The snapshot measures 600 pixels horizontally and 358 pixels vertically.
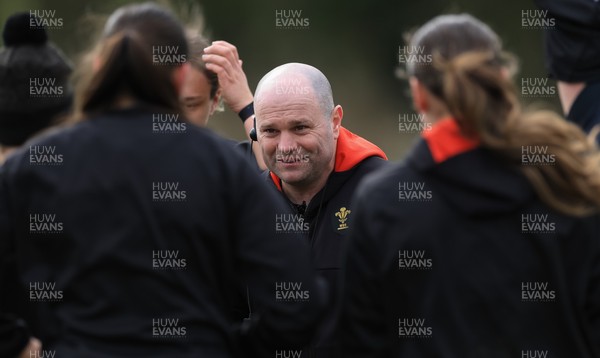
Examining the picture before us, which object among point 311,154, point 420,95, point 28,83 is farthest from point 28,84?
point 311,154

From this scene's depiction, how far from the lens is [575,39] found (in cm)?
503

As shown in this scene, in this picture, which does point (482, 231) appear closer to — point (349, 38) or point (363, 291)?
point (363, 291)

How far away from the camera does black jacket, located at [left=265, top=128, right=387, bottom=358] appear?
5.59 meters

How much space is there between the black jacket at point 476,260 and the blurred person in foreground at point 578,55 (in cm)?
123

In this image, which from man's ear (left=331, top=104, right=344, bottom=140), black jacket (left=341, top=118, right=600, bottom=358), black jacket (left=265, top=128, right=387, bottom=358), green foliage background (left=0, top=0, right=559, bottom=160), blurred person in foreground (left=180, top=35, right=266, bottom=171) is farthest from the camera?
green foliage background (left=0, top=0, right=559, bottom=160)

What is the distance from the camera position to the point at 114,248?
3.70 m

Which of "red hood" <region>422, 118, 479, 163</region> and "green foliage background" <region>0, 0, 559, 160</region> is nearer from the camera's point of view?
"red hood" <region>422, 118, 479, 163</region>

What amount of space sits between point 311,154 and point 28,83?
176 cm

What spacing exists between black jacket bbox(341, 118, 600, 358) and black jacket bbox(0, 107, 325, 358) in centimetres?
30

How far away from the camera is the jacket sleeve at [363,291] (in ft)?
12.8

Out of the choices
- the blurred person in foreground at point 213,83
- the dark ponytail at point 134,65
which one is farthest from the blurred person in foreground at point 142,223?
the blurred person in foreground at point 213,83

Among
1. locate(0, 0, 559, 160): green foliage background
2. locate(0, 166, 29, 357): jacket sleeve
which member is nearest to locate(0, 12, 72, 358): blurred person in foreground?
locate(0, 166, 29, 357): jacket sleeve

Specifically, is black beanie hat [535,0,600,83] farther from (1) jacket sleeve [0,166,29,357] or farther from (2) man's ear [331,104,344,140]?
(1) jacket sleeve [0,166,29,357]

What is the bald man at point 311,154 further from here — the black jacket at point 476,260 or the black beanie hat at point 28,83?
the black jacket at point 476,260
